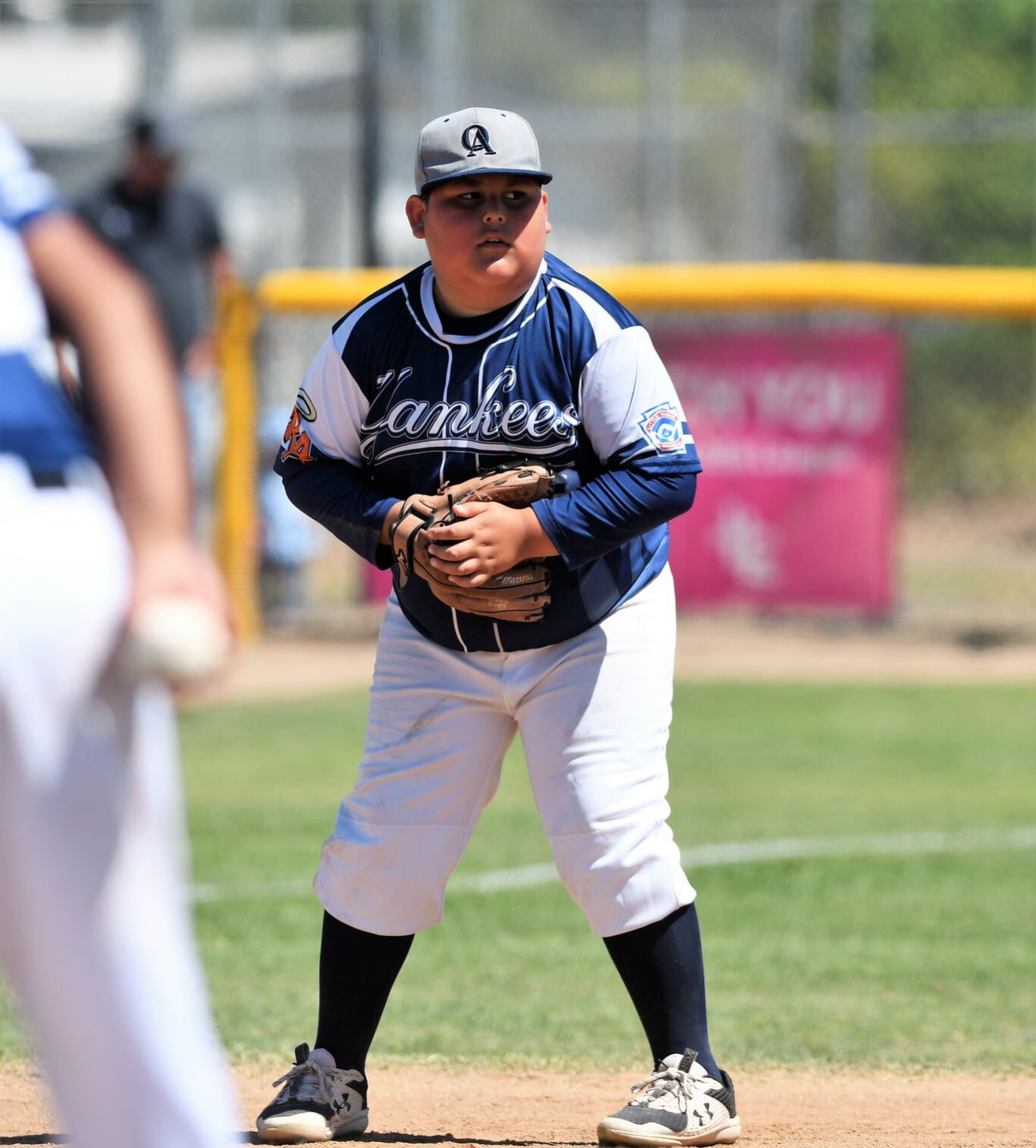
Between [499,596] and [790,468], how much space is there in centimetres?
849

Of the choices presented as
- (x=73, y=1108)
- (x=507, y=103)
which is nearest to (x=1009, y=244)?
(x=507, y=103)

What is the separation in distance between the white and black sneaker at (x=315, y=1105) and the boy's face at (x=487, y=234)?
1.52m

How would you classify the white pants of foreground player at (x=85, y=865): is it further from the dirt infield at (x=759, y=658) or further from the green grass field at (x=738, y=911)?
the dirt infield at (x=759, y=658)

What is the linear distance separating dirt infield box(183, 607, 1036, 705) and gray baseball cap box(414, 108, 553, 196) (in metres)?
6.96

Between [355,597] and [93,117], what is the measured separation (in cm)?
472

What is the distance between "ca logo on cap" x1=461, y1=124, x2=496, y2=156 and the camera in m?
3.60

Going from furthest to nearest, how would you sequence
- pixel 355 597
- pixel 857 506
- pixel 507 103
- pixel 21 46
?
pixel 21 46
pixel 507 103
pixel 355 597
pixel 857 506

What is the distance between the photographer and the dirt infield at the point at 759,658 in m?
10.9

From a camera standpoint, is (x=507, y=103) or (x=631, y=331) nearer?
(x=631, y=331)

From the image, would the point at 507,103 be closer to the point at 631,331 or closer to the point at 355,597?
the point at 355,597

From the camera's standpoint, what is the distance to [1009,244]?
20016 mm

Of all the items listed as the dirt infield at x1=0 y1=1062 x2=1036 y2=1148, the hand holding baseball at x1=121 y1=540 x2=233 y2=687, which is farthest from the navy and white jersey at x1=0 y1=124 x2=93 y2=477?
the dirt infield at x1=0 y1=1062 x2=1036 y2=1148

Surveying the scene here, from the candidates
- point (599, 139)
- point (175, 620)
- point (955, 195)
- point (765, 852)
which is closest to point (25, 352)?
point (175, 620)

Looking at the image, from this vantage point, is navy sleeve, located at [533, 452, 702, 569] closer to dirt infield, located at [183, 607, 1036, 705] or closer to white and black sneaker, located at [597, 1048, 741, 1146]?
white and black sneaker, located at [597, 1048, 741, 1146]
